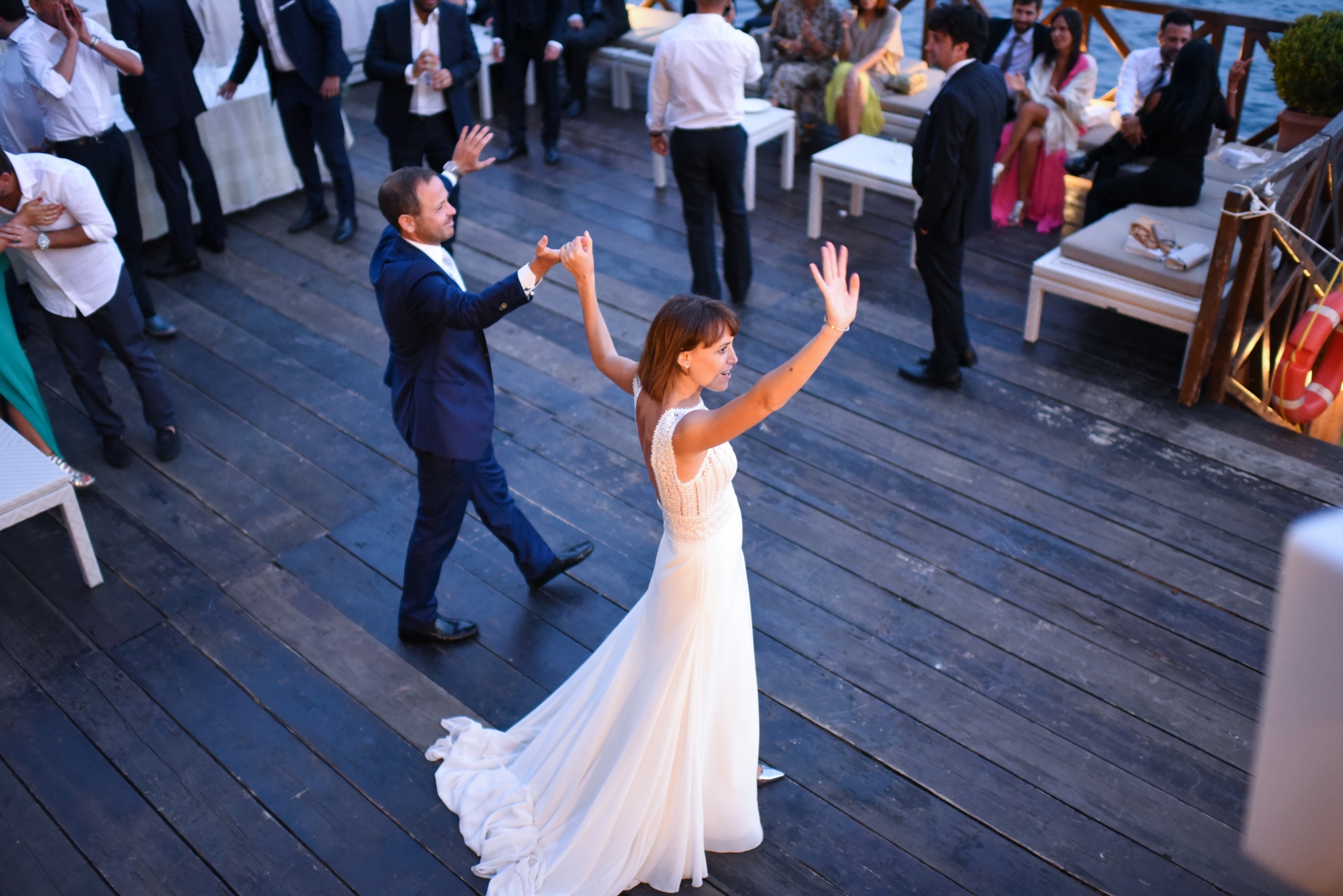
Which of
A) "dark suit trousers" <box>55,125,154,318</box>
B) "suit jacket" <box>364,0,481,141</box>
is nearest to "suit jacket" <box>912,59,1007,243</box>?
"suit jacket" <box>364,0,481,141</box>

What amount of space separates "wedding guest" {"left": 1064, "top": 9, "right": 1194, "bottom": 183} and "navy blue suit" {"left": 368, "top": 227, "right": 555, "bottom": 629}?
4.23 metres

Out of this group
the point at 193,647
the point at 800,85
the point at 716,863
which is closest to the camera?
the point at 716,863

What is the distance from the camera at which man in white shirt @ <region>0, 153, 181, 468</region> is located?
404cm

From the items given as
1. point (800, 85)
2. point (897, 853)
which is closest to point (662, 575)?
point (897, 853)

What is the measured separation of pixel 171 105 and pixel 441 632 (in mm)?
3648

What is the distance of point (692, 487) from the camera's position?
2.46 m

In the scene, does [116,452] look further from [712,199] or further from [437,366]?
[712,199]

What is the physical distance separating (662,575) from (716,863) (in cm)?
83

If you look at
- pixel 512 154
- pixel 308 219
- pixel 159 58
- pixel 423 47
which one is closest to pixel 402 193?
pixel 423 47

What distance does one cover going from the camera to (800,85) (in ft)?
23.9

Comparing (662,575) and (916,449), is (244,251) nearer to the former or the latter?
(916,449)

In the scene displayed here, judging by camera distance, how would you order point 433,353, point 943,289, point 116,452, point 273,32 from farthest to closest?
point 273,32
point 943,289
point 116,452
point 433,353

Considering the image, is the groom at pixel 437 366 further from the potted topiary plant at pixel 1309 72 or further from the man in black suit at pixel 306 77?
the potted topiary plant at pixel 1309 72

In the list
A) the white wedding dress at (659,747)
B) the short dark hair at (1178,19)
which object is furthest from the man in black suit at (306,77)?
the short dark hair at (1178,19)
